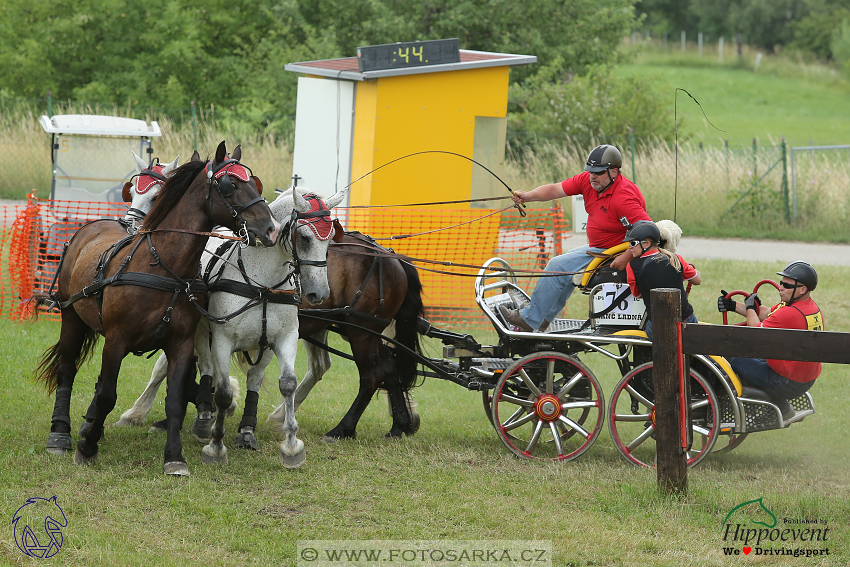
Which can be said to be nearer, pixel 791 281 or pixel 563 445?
pixel 791 281

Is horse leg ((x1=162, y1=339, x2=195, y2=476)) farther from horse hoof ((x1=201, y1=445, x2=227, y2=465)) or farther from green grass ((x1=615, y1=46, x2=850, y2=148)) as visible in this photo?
green grass ((x1=615, y1=46, x2=850, y2=148))

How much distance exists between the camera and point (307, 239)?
5.45 meters

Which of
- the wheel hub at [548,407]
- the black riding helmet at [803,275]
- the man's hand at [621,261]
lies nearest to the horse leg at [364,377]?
the wheel hub at [548,407]

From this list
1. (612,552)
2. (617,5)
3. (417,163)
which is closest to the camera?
(612,552)

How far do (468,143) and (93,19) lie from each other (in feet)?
44.2

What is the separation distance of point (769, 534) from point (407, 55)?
7081 millimetres

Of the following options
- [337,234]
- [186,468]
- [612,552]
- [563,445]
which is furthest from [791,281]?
[186,468]

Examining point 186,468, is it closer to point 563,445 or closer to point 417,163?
point 563,445

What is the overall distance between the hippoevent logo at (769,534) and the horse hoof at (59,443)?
13.8 feet

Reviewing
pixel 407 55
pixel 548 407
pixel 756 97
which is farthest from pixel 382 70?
pixel 756 97

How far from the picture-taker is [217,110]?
20781mm

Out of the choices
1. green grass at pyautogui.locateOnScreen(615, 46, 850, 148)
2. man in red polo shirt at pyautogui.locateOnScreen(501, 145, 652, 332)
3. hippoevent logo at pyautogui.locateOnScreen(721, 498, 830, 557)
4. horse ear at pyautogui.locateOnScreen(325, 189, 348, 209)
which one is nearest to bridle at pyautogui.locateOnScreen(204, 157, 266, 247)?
horse ear at pyautogui.locateOnScreen(325, 189, 348, 209)

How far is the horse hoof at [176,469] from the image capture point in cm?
533

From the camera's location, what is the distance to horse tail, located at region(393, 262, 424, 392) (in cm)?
676
